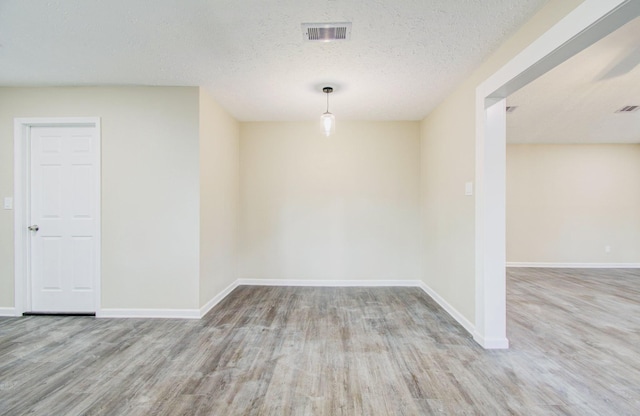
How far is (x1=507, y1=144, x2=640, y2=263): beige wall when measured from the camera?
18.7 ft

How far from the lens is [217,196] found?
3629 mm

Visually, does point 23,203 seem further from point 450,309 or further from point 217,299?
point 450,309

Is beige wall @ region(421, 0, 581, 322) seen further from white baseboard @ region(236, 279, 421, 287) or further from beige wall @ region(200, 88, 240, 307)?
beige wall @ region(200, 88, 240, 307)

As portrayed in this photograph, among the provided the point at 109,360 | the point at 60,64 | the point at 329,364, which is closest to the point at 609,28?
the point at 329,364

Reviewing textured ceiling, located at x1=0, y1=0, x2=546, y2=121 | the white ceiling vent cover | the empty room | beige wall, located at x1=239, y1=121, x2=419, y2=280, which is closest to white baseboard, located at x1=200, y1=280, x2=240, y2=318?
the empty room

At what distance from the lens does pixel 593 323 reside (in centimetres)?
295

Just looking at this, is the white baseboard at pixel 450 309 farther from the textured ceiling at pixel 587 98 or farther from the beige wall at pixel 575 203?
the beige wall at pixel 575 203

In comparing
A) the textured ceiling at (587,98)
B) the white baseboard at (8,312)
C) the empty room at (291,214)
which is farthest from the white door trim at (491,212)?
the white baseboard at (8,312)

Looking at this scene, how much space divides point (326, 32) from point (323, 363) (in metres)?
2.57

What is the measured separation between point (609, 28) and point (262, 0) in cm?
201

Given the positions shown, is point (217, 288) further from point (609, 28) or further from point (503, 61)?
point (609, 28)

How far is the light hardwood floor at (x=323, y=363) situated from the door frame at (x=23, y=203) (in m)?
0.31

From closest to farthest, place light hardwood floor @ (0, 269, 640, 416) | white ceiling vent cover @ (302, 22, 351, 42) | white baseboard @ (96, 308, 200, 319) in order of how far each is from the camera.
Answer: light hardwood floor @ (0, 269, 640, 416), white ceiling vent cover @ (302, 22, 351, 42), white baseboard @ (96, 308, 200, 319)

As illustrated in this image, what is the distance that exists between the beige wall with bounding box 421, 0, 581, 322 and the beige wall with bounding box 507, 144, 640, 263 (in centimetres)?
309
